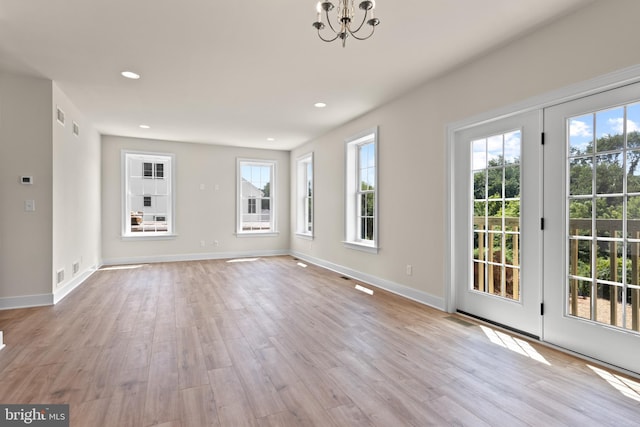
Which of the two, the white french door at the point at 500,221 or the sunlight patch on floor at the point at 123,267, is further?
the sunlight patch on floor at the point at 123,267

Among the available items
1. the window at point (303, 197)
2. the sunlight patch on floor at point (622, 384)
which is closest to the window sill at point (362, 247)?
the window at point (303, 197)

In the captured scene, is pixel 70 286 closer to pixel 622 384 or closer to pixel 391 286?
pixel 391 286

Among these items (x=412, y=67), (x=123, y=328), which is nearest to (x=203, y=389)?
(x=123, y=328)

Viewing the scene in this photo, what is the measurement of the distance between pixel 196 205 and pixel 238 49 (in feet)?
16.5

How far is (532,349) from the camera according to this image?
2.69 meters

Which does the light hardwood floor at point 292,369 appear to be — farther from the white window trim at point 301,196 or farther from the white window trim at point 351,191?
the white window trim at point 301,196

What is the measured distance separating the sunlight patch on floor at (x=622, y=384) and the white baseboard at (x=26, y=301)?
5.50 metres

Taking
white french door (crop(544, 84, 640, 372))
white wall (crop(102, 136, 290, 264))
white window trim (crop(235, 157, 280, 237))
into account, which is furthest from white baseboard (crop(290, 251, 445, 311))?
white wall (crop(102, 136, 290, 264))

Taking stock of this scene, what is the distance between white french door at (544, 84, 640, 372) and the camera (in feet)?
7.52

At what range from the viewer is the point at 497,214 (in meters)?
3.22

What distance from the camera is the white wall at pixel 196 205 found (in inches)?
268

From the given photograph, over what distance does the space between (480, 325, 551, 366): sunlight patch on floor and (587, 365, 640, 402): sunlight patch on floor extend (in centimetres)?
31

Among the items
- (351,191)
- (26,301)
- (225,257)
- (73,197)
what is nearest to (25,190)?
(73,197)

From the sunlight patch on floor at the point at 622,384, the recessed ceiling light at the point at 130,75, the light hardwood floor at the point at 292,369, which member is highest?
the recessed ceiling light at the point at 130,75
